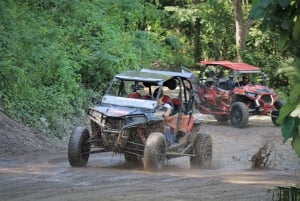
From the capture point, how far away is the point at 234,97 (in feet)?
64.8

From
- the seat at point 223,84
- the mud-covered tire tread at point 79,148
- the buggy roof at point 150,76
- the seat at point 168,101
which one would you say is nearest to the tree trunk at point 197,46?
the seat at point 223,84

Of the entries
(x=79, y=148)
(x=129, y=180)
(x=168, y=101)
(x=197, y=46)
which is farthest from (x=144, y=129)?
(x=197, y=46)

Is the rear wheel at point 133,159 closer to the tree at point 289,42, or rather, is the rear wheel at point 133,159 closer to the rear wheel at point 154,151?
the rear wheel at point 154,151

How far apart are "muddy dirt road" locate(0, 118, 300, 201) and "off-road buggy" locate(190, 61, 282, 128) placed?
17.7 ft

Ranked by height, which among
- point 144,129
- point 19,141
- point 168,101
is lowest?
point 19,141

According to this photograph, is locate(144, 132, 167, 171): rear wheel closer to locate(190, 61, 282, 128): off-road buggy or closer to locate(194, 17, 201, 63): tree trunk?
locate(190, 61, 282, 128): off-road buggy

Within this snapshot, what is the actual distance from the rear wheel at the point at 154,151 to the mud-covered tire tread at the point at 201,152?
64.7 inches

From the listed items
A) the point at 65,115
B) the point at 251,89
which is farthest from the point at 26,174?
the point at 251,89

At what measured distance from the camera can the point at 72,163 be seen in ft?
35.4

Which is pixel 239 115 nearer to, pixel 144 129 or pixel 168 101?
pixel 168 101

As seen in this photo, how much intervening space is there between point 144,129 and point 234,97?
9062mm

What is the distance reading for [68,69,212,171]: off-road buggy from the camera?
35.3 feet

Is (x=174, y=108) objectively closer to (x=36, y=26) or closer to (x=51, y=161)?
(x=51, y=161)

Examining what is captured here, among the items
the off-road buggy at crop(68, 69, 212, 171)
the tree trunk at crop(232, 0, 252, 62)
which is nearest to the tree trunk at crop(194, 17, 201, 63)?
the tree trunk at crop(232, 0, 252, 62)
